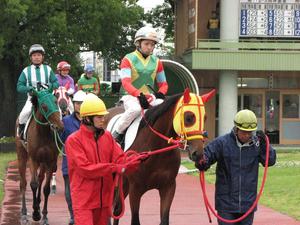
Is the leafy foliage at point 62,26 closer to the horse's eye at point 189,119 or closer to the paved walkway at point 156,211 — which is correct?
the paved walkway at point 156,211

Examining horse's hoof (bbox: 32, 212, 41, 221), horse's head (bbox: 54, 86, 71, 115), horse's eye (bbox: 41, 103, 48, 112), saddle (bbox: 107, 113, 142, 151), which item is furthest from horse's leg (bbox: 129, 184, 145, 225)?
horse's head (bbox: 54, 86, 71, 115)

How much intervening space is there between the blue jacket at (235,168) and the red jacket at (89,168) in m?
1.15

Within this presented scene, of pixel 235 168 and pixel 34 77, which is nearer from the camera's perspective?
pixel 235 168

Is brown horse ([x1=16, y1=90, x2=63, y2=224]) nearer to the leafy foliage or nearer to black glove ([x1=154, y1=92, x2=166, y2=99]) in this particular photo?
black glove ([x1=154, y1=92, x2=166, y2=99])

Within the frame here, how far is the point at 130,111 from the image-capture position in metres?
9.30

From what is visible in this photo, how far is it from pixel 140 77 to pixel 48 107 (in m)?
2.02

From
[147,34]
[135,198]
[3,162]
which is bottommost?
[3,162]

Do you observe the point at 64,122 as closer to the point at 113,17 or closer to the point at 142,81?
the point at 142,81

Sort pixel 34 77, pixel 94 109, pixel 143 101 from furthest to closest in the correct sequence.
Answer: pixel 34 77
pixel 143 101
pixel 94 109

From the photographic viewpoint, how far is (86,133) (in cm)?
696

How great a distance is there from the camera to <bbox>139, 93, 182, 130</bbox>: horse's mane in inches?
332

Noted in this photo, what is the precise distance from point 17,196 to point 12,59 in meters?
19.6

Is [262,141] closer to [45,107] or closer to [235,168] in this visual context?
[235,168]

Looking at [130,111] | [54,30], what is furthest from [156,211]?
[54,30]
